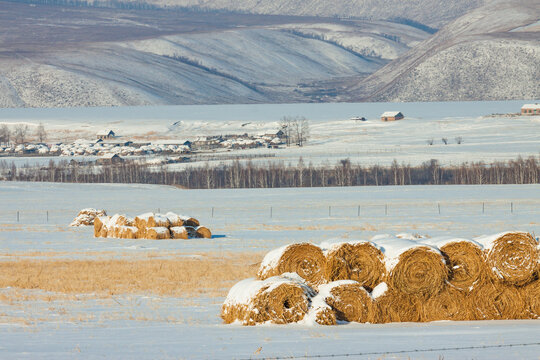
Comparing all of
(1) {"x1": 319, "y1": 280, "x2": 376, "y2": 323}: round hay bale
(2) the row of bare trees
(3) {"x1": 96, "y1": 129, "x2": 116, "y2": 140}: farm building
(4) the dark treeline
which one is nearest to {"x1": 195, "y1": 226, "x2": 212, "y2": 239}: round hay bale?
(1) {"x1": 319, "y1": 280, "x2": 376, "y2": 323}: round hay bale

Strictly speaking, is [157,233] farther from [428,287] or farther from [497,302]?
[497,302]

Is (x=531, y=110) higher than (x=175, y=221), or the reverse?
(x=531, y=110)

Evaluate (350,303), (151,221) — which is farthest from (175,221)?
(350,303)

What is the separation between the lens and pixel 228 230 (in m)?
44.2

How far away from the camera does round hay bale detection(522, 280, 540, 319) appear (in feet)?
55.2

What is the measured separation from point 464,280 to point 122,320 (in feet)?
22.0

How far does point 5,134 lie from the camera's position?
184375 millimetres

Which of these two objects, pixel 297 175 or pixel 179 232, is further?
pixel 297 175

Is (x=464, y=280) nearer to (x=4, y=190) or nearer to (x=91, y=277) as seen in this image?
(x=91, y=277)

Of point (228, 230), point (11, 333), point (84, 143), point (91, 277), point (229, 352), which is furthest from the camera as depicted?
point (84, 143)

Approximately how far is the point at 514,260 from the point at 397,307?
7.74ft

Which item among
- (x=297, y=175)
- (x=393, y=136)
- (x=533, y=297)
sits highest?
(x=393, y=136)

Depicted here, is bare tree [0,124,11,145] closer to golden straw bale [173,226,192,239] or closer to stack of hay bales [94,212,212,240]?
stack of hay bales [94,212,212,240]

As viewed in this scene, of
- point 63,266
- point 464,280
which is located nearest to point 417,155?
point 63,266
